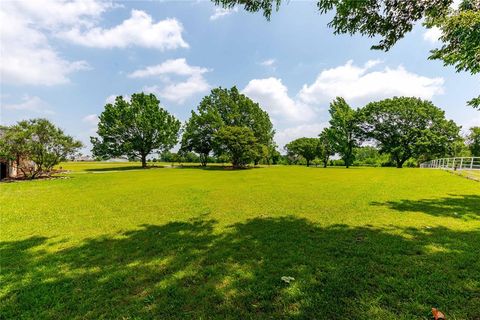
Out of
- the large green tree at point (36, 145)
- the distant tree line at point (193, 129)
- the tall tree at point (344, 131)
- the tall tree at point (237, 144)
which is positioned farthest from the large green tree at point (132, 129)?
the tall tree at point (344, 131)

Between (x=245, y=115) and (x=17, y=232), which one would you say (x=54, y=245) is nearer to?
(x=17, y=232)

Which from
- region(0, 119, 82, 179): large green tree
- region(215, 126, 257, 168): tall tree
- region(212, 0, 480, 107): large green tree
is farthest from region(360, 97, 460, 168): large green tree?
region(0, 119, 82, 179): large green tree

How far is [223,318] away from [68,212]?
31.4 ft

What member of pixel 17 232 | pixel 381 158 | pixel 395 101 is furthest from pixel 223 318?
pixel 381 158

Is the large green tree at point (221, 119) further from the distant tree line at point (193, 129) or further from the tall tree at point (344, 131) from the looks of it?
the tall tree at point (344, 131)

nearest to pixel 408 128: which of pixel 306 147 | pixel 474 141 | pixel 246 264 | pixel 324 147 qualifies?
pixel 324 147

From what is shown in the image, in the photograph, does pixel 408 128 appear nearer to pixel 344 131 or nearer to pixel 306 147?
pixel 344 131

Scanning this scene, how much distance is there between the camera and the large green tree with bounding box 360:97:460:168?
4181 cm

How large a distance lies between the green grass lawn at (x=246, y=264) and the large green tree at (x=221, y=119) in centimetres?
3848

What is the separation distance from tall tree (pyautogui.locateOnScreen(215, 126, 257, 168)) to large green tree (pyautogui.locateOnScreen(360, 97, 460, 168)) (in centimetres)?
2590

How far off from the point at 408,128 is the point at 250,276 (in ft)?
171

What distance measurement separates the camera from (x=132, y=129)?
147ft

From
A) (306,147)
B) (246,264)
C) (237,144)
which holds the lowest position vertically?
(246,264)

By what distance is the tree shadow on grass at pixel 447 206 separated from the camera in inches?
309
